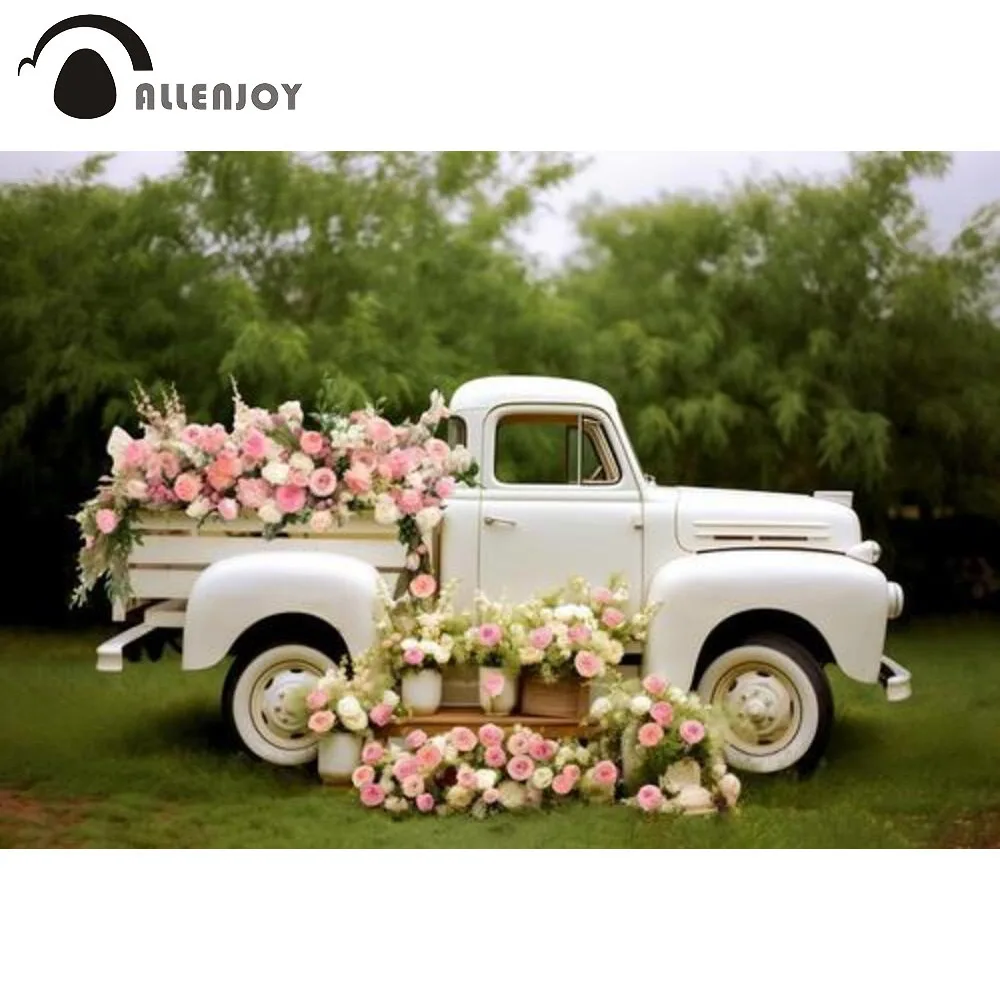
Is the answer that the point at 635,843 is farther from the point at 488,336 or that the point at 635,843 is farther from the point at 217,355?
the point at 217,355

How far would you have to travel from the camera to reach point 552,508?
428cm

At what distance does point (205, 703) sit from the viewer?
14.1 feet

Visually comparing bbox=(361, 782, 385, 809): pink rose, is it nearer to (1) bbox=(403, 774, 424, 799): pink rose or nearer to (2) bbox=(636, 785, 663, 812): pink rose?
(1) bbox=(403, 774, 424, 799): pink rose

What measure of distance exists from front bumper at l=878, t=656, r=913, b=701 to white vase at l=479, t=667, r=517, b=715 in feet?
3.53

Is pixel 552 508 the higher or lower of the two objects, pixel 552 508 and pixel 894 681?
the higher

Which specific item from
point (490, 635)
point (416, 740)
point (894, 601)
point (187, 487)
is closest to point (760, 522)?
point (894, 601)

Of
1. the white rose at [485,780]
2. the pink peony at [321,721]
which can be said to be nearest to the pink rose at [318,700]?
the pink peony at [321,721]

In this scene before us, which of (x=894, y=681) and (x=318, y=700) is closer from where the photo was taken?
(x=318, y=700)

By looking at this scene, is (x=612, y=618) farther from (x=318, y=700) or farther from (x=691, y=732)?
(x=318, y=700)

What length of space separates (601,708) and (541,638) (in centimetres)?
26

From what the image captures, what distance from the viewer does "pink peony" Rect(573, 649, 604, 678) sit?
404cm
